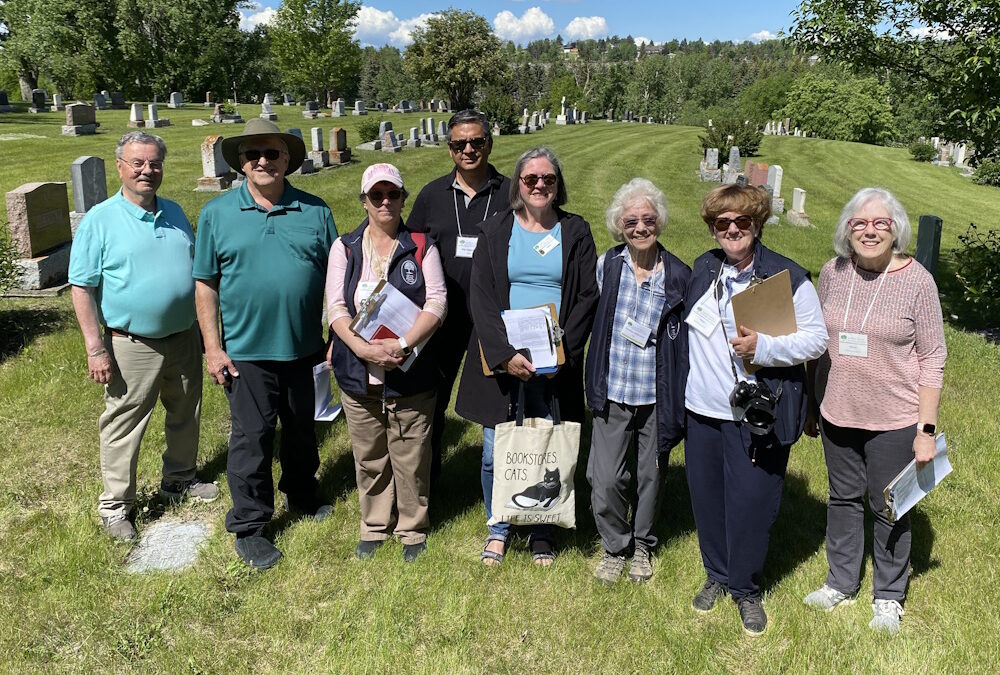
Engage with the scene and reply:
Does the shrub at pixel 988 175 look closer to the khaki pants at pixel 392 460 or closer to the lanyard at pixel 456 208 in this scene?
the lanyard at pixel 456 208

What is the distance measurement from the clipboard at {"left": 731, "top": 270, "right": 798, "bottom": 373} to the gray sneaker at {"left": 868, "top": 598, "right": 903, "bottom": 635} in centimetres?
158

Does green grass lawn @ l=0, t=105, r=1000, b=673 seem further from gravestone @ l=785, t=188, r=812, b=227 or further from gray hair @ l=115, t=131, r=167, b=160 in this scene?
gravestone @ l=785, t=188, r=812, b=227

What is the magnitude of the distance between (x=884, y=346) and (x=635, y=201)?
1301mm

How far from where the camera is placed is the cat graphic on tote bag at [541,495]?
138 inches

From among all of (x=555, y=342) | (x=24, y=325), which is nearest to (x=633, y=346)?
(x=555, y=342)

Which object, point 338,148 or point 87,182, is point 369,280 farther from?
point 338,148

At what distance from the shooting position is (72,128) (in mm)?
22422

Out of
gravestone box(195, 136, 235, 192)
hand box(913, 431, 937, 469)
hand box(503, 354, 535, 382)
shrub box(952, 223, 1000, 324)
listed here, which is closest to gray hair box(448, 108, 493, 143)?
hand box(503, 354, 535, 382)

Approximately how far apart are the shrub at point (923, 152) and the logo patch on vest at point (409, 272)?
1560 inches

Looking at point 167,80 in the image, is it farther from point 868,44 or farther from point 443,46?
point 868,44

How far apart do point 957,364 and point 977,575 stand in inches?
175

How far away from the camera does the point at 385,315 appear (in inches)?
130

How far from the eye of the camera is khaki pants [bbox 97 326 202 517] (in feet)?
12.7

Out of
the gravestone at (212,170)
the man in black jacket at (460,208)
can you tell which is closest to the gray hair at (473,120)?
the man in black jacket at (460,208)
